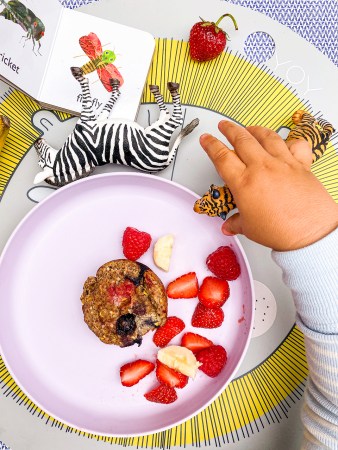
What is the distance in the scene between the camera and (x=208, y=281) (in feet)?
3.04

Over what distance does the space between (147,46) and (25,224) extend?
397 mm

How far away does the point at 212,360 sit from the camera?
903mm

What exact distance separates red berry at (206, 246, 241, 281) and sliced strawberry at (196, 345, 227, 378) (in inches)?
5.0

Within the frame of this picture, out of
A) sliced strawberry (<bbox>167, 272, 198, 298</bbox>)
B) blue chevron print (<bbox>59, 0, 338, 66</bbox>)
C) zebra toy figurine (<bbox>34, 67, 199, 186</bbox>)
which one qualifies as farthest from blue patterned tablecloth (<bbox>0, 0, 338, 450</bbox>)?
sliced strawberry (<bbox>167, 272, 198, 298</bbox>)

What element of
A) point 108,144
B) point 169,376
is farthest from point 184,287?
point 108,144

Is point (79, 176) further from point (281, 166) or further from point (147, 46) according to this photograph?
point (281, 166)

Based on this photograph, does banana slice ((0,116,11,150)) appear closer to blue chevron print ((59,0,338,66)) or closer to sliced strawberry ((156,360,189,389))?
blue chevron print ((59,0,338,66))

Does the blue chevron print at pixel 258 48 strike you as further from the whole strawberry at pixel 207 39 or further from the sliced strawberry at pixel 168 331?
the sliced strawberry at pixel 168 331

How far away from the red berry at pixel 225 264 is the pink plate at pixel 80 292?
13 millimetres

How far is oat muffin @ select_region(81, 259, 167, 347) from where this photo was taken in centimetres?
89

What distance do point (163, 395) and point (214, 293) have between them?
0.20 metres

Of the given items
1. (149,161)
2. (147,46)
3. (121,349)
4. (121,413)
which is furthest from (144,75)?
(121,413)

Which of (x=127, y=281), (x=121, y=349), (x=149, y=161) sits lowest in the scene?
(x=121, y=349)

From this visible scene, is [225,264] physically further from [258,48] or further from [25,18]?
[25,18]
